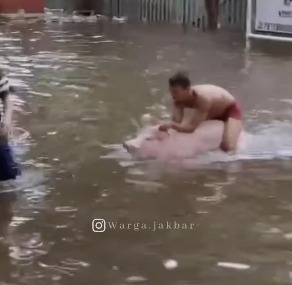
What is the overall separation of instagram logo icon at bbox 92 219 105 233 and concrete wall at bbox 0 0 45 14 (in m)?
16.1

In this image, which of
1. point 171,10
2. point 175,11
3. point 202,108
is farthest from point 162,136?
point 171,10

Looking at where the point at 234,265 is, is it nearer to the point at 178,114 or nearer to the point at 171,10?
the point at 178,114

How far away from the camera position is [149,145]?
249 inches

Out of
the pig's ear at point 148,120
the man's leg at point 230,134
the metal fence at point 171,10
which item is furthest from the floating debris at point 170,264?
the metal fence at point 171,10

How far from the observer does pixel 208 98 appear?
20.6 feet

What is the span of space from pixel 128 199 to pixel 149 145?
987 mm

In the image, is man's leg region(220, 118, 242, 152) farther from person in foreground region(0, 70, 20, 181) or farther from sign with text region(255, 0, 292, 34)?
sign with text region(255, 0, 292, 34)

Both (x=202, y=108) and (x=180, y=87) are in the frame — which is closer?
(x=180, y=87)

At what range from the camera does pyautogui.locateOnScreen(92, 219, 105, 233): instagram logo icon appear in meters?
4.86

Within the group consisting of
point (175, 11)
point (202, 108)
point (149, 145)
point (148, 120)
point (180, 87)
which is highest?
point (180, 87)

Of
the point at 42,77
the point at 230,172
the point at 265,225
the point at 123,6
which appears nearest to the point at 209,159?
the point at 230,172

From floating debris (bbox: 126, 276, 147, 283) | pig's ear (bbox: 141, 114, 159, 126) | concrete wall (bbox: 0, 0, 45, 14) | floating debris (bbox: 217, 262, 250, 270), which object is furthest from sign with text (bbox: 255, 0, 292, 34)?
floating debris (bbox: 126, 276, 147, 283)

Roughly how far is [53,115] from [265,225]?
3.38m

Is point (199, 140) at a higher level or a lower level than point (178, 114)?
lower
